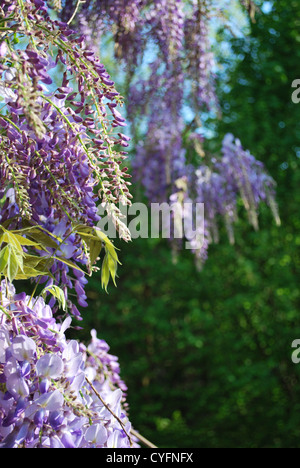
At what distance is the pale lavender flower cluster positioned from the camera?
2.72 ft

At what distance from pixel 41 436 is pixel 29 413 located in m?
0.05

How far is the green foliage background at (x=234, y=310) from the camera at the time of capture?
3.90 metres

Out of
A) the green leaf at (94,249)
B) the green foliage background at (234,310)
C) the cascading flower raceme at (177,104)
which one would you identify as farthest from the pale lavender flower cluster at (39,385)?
the green foliage background at (234,310)

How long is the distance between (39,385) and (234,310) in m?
3.21

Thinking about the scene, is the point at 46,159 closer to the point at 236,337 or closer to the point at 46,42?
the point at 46,42

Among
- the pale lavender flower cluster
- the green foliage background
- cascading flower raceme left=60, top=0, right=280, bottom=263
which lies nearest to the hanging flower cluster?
the pale lavender flower cluster

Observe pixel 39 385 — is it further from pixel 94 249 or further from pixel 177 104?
pixel 177 104

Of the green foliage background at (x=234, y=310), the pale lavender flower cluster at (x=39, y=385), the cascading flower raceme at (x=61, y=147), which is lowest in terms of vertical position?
the pale lavender flower cluster at (x=39, y=385)

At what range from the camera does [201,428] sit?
13.1 ft

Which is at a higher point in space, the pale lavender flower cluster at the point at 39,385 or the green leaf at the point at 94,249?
the green leaf at the point at 94,249

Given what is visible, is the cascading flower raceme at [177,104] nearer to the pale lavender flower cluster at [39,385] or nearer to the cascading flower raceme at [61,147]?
the cascading flower raceme at [61,147]

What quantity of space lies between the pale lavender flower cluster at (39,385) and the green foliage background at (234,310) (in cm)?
297

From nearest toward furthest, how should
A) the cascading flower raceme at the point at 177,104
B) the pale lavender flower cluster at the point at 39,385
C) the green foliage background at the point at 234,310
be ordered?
1. the pale lavender flower cluster at the point at 39,385
2. the cascading flower raceme at the point at 177,104
3. the green foliage background at the point at 234,310

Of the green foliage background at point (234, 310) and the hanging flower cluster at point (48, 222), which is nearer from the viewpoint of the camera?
the hanging flower cluster at point (48, 222)
